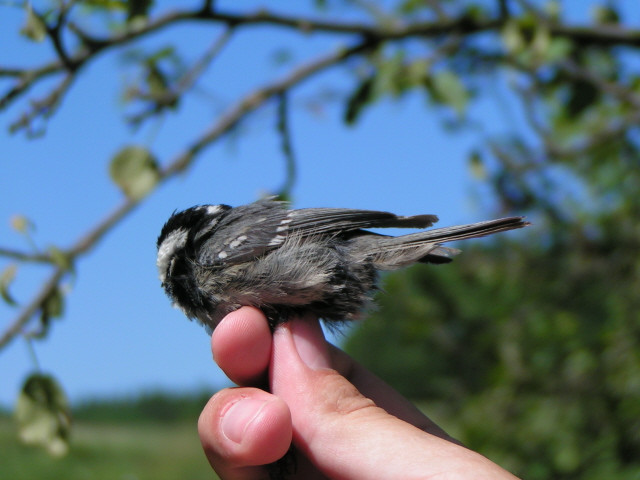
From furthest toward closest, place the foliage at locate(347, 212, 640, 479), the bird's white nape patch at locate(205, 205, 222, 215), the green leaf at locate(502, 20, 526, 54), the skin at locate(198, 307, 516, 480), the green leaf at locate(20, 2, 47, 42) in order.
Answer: the foliage at locate(347, 212, 640, 479) < the green leaf at locate(502, 20, 526, 54) < the bird's white nape patch at locate(205, 205, 222, 215) < the green leaf at locate(20, 2, 47, 42) < the skin at locate(198, 307, 516, 480)

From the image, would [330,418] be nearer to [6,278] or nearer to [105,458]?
[6,278]

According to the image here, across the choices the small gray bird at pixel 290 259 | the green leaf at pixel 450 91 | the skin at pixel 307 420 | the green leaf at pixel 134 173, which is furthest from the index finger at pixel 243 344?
the green leaf at pixel 450 91

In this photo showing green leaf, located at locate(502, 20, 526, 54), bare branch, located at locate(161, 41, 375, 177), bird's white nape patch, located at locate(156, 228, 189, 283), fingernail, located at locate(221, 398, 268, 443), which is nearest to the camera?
fingernail, located at locate(221, 398, 268, 443)

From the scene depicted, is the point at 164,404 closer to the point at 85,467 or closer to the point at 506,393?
the point at 85,467

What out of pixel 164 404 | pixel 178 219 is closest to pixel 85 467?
pixel 164 404

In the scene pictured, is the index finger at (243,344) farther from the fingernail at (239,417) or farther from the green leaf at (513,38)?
the green leaf at (513,38)

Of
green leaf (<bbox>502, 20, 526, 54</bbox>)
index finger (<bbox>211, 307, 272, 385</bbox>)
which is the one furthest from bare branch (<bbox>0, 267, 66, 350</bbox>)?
green leaf (<bbox>502, 20, 526, 54</bbox>)

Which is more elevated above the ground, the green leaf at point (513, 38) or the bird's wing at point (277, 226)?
the green leaf at point (513, 38)

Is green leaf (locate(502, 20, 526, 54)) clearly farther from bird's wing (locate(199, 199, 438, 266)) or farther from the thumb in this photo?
the thumb
